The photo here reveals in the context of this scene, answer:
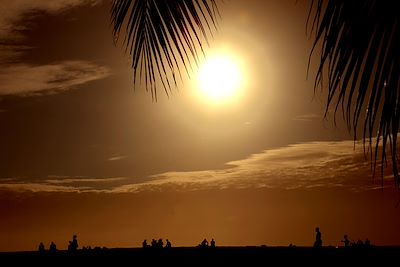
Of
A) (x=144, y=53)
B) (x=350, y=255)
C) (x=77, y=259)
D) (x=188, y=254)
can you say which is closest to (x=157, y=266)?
(x=188, y=254)

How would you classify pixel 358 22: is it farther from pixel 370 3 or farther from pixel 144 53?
pixel 144 53

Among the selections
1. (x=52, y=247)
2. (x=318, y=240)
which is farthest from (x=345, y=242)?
(x=52, y=247)

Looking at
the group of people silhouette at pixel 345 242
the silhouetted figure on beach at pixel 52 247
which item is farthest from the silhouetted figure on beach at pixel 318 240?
the silhouetted figure on beach at pixel 52 247

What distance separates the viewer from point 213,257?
16953 mm

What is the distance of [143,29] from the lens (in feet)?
6.55

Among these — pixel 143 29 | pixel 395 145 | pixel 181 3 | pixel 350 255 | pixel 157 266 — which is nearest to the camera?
pixel 395 145

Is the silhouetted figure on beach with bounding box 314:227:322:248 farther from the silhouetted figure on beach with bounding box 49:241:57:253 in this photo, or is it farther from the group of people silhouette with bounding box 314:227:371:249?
the silhouetted figure on beach with bounding box 49:241:57:253

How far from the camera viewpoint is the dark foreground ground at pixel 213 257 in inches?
594

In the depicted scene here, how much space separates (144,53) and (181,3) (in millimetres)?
309

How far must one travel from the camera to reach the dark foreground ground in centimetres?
1509

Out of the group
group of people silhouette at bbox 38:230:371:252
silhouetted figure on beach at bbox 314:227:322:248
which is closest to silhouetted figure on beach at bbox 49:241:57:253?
group of people silhouette at bbox 38:230:371:252

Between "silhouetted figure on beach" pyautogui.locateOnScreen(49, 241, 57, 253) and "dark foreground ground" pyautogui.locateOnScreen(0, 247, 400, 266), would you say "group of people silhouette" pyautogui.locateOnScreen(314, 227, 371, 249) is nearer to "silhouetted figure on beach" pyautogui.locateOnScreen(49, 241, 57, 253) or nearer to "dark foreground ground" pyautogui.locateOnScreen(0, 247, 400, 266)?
"dark foreground ground" pyautogui.locateOnScreen(0, 247, 400, 266)

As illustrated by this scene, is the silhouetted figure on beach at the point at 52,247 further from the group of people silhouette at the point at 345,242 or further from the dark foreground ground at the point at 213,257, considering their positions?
the group of people silhouette at the point at 345,242

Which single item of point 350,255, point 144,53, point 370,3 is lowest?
point 350,255
